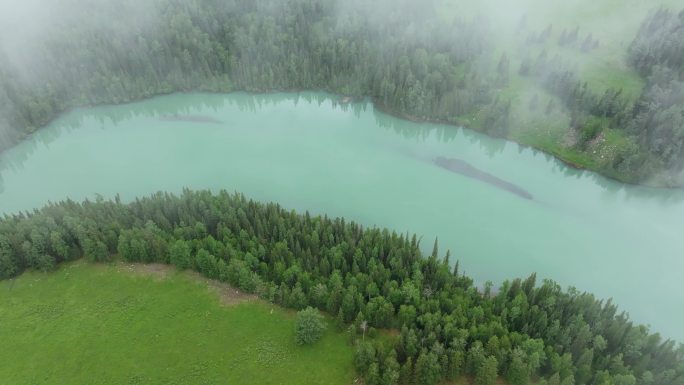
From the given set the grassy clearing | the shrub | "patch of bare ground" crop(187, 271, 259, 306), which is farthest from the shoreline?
the shrub

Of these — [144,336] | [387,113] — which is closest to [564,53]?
Answer: [387,113]

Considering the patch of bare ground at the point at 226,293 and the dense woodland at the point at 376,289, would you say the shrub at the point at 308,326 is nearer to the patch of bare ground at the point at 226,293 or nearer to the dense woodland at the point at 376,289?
the dense woodland at the point at 376,289

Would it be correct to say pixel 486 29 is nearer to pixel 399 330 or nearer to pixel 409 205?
pixel 409 205

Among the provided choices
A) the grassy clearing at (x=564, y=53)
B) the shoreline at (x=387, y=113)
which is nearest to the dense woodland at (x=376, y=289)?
the shoreline at (x=387, y=113)

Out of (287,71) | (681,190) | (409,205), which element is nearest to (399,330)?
(409,205)

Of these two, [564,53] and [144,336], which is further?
[564,53]

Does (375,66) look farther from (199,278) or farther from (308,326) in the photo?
(308,326)
